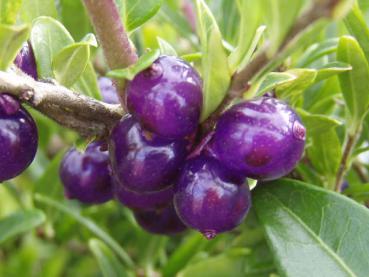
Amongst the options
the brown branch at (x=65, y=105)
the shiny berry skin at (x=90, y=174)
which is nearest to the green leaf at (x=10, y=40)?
the brown branch at (x=65, y=105)

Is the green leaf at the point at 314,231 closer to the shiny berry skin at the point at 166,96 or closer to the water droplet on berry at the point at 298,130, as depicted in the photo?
the water droplet on berry at the point at 298,130

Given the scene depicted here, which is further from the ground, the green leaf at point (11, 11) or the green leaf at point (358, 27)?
the green leaf at point (11, 11)

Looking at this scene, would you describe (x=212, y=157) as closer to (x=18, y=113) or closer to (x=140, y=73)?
(x=140, y=73)

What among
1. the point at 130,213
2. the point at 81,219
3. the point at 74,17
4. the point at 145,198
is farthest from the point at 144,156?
the point at 130,213

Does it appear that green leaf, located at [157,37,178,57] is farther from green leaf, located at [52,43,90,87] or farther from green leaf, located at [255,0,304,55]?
green leaf, located at [255,0,304,55]

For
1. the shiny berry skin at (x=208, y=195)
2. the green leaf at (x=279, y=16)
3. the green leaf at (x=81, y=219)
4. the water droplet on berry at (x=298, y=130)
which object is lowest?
the green leaf at (x=81, y=219)

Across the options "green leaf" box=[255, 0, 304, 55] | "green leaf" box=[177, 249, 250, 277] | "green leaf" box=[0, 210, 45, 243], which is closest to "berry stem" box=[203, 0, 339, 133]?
"green leaf" box=[255, 0, 304, 55]

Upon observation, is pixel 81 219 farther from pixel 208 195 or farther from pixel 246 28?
pixel 246 28
